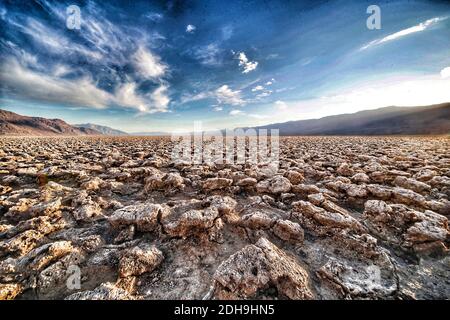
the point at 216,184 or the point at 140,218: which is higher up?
the point at 216,184

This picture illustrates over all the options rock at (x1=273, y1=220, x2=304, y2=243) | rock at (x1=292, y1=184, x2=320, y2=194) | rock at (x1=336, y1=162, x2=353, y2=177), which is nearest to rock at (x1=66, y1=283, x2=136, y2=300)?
rock at (x1=273, y1=220, x2=304, y2=243)

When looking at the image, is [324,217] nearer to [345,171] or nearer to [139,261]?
[139,261]

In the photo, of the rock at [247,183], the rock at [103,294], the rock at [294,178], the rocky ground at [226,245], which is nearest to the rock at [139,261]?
the rocky ground at [226,245]

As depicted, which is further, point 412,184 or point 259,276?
point 412,184

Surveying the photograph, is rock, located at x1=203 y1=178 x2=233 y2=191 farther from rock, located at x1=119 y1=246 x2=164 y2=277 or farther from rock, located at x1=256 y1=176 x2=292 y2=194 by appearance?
rock, located at x1=119 y1=246 x2=164 y2=277

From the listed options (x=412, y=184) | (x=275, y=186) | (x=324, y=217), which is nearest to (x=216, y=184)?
(x=275, y=186)

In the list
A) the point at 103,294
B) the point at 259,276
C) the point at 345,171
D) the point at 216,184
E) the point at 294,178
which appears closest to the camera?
the point at 103,294

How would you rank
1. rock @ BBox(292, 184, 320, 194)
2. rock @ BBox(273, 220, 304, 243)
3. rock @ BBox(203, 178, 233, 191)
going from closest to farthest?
rock @ BBox(273, 220, 304, 243)
rock @ BBox(292, 184, 320, 194)
rock @ BBox(203, 178, 233, 191)

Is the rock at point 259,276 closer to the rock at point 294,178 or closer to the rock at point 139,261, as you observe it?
the rock at point 139,261

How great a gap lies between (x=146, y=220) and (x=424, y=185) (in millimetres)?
5568

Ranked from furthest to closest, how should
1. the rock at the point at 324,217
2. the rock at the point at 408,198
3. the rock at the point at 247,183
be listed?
the rock at the point at 247,183
the rock at the point at 408,198
the rock at the point at 324,217
